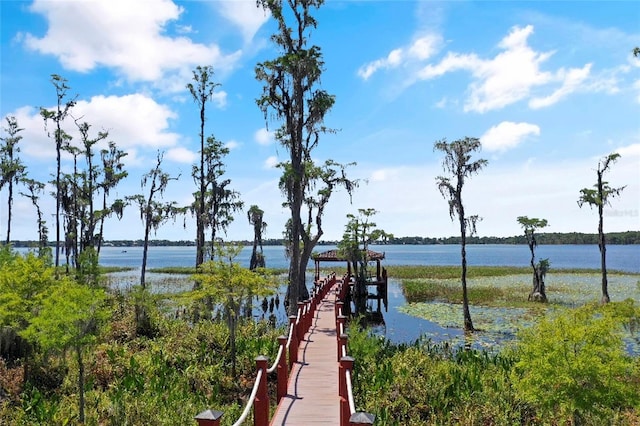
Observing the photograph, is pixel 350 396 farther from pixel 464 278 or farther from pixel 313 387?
pixel 464 278

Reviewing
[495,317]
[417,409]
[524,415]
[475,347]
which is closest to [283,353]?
[417,409]

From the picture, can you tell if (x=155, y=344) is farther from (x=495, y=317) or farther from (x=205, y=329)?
(x=495, y=317)

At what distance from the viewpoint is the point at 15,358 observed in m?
15.0

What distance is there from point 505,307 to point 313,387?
2442 centimetres

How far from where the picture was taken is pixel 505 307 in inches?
1249

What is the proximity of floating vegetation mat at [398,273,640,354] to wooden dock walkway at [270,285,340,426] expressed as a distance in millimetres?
6873

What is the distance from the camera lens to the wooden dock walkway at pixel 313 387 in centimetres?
923

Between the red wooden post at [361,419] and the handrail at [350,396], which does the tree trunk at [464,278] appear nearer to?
the handrail at [350,396]

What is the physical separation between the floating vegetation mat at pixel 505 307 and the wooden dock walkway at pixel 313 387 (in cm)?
687

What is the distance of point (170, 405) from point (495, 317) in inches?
873

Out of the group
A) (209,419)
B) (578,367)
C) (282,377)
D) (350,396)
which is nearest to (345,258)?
(282,377)

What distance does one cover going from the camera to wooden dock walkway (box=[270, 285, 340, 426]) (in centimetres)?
923

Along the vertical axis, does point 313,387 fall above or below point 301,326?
below

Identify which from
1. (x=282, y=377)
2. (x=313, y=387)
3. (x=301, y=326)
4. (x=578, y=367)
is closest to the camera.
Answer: (x=578, y=367)
